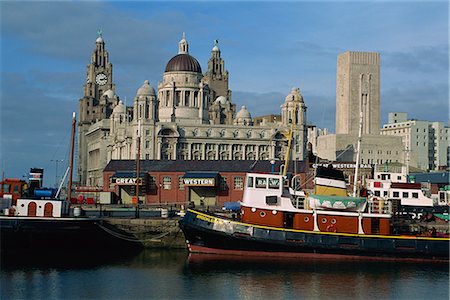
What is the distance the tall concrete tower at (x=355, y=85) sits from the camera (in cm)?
19438

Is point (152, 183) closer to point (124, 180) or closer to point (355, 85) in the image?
point (124, 180)

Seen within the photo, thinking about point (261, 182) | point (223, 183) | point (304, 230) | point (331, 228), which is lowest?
point (304, 230)

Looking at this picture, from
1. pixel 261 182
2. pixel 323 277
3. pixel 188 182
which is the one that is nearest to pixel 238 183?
pixel 188 182

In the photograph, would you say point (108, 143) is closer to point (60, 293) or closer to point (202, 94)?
point (202, 94)

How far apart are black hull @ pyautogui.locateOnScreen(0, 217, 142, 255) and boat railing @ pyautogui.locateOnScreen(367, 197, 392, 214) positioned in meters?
20.8

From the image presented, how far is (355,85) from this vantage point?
641ft

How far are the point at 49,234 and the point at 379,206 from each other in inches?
968

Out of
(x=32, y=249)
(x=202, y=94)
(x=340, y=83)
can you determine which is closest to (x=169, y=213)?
(x=32, y=249)

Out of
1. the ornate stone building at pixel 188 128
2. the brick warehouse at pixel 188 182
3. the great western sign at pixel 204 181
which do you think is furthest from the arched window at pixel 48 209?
the ornate stone building at pixel 188 128

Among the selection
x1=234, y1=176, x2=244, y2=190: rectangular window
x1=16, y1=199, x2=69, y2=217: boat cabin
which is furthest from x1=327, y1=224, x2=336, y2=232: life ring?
x1=234, y1=176, x2=244, y2=190: rectangular window

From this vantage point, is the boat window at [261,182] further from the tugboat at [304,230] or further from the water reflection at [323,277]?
the water reflection at [323,277]

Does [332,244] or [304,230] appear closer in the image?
[332,244]

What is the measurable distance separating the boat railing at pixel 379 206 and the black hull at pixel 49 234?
2078 centimetres

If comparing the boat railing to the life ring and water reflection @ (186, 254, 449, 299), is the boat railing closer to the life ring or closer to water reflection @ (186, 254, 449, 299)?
the life ring
